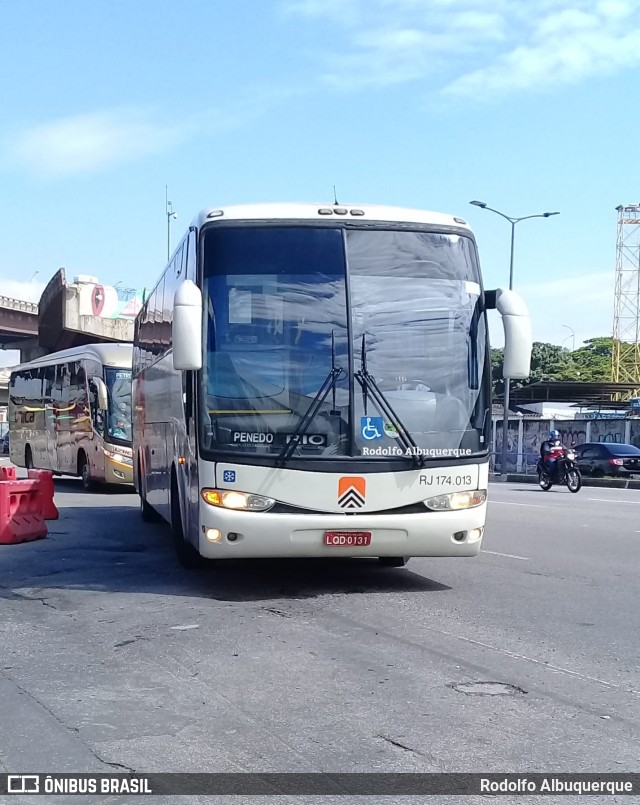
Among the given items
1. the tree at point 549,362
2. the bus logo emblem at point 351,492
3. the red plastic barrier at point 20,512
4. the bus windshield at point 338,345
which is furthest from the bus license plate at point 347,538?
the tree at point 549,362

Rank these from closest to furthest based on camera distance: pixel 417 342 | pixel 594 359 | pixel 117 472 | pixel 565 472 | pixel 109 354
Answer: pixel 417 342, pixel 117 472, pixel 109 354, pixel 565 472, pixel 594 359

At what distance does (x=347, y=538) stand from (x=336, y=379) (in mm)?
1371

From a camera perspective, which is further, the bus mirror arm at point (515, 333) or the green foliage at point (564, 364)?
the green foliage at point (564, 364)

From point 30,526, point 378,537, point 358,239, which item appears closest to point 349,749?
point 378,537

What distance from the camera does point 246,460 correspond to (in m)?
8.54

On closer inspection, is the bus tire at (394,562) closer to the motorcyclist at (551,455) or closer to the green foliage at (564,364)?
the motorcyclist at (551,455)

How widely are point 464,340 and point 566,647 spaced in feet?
9.86

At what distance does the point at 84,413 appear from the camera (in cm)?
2333

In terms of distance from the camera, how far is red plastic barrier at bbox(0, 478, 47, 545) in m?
12.9

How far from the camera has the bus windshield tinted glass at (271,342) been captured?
8594 mm

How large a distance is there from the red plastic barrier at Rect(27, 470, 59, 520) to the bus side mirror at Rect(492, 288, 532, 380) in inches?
317

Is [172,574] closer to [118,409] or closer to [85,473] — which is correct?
[118,409]

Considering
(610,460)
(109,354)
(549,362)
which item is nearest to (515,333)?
(109,354)

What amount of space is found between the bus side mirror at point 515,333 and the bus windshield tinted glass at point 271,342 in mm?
1497
